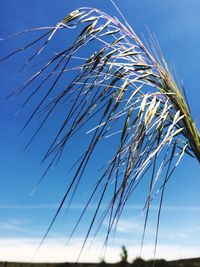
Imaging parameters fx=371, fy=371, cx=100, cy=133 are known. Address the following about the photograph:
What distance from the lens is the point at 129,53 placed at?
1.14 m

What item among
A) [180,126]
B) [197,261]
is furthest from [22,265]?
[180,126]

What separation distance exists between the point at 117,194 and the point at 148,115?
0.74 ft

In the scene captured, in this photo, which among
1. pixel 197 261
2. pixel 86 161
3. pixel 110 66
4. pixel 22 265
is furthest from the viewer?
pixel 22 265

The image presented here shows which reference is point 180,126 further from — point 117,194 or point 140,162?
point 117,194

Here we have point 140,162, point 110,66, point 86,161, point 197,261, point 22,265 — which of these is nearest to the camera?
point 86,161

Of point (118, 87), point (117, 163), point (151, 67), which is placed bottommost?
point (117, 163)

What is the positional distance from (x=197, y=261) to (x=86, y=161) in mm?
3111

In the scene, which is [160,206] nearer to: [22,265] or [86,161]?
[86,161]

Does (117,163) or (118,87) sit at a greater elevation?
(118,87)

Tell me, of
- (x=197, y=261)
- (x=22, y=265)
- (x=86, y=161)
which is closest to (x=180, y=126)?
(x=86, y=161)

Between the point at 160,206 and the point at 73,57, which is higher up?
the point at 73,57

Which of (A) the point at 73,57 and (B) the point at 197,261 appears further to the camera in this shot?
(B) the point at 197,261

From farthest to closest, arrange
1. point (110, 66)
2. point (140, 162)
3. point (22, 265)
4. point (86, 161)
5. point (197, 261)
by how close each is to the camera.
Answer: point (22, 265), point (197, 261), point (110, 66), point (140, 162), point (86, 161)

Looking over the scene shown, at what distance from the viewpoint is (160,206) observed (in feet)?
3.15
